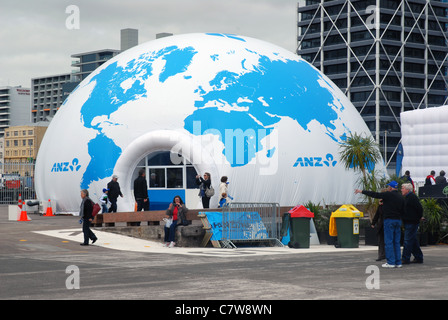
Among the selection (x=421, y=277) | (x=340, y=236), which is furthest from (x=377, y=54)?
(x=421, y=277)

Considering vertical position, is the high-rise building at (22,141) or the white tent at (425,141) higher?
the high-rise building at (22,141)

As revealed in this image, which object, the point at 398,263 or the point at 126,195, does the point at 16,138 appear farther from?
the point at 398,263

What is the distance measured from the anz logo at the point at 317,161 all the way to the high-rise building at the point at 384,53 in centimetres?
8595

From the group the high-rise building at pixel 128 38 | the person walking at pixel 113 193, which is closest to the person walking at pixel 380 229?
the person walking at pixel 113 193

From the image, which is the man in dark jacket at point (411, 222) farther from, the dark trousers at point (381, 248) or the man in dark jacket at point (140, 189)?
the man in dark jacket at point (140, 189)

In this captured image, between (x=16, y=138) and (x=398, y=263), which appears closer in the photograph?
(x=398, y=263)

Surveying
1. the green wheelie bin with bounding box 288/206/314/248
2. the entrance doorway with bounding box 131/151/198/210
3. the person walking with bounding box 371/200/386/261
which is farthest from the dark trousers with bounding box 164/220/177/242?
the entrance doorway with bounding box 131/151/198/210

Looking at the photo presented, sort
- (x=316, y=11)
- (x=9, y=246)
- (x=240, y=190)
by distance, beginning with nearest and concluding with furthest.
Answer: (x=9, y=246) < (x=240, y=190) < (x=316, y=11)

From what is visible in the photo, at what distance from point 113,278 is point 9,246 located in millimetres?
8000

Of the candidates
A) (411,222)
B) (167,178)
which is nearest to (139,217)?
(167,178)

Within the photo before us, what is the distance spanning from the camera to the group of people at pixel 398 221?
15.2 m

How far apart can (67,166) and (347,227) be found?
15.6 metres
